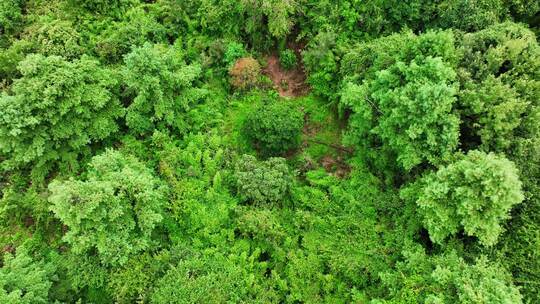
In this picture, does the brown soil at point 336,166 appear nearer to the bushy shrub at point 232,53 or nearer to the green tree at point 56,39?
the bushy shrub at point 232,53

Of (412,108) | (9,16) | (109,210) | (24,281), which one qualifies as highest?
(412,108)

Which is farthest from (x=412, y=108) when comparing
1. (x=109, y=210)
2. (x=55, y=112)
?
(x=55, y=112)

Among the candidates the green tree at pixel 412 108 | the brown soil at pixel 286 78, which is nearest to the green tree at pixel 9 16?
the brown soil at pixel 286 78

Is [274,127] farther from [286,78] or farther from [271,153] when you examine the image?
[286,78]

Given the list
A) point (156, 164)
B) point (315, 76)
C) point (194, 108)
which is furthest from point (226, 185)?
point (315, 76)

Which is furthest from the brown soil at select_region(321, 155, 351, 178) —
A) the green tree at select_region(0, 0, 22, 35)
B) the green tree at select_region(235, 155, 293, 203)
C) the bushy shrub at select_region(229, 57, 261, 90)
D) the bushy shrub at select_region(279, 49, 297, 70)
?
the green tree at select_region(0, 0, 22, 35)
